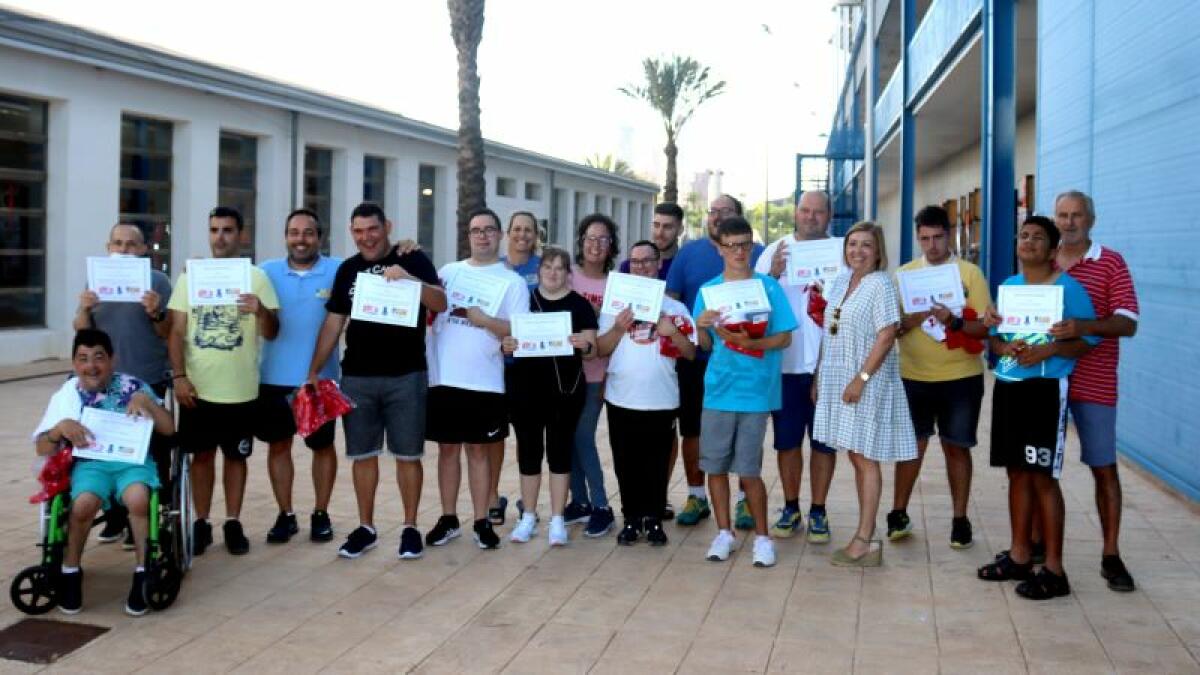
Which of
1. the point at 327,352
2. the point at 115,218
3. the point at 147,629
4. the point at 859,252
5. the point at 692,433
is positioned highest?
the point at 115,218

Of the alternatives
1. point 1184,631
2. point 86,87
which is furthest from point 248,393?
point 86,87

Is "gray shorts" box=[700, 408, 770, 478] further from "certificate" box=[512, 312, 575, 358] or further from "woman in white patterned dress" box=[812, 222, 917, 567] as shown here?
"certificate" box=[512, 312, 575, 358]

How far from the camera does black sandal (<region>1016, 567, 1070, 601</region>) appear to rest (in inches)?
214

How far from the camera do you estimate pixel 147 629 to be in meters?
5.02

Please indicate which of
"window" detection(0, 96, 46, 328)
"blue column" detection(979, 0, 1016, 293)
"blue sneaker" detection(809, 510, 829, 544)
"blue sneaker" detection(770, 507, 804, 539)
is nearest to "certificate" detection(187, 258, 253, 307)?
"blue sneaker" detection(770, 507, 804, 539)

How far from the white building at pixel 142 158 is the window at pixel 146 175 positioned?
0.8 inches

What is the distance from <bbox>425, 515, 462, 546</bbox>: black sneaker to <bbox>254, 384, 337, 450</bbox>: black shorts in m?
0.82

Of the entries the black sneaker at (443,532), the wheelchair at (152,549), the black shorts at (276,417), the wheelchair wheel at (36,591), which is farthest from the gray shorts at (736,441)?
the wheelchair wheel at (36,591)

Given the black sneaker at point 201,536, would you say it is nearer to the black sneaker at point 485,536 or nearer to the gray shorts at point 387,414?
the gray shorts at point 387,414

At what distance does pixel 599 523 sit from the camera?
6734 mm

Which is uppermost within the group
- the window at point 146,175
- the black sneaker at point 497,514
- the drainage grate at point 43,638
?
the window at point 146,175

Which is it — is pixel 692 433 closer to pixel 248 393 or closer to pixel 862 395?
pixel 862 395

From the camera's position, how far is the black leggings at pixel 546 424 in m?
6.49

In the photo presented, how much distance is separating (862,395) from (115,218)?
13.1 m
